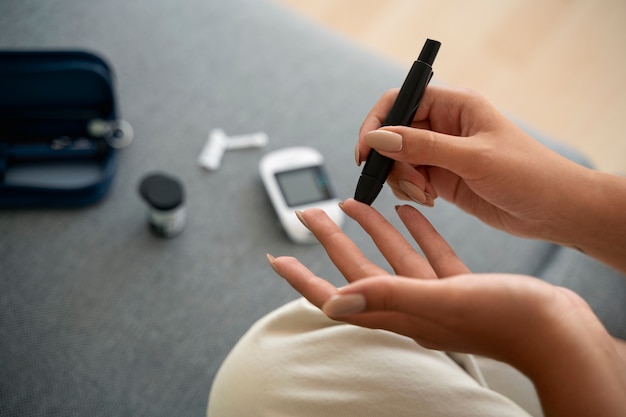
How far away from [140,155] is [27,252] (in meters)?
0.25

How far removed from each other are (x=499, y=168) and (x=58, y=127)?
30.9 inches

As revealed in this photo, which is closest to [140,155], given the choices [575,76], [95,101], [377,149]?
[95,101]

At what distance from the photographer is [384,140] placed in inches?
23.0

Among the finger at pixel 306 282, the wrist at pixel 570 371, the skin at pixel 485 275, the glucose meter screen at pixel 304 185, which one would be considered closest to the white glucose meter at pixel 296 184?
the glucose meter screen at pixel 304 185

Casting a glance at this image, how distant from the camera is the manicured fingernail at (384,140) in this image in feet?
1.90

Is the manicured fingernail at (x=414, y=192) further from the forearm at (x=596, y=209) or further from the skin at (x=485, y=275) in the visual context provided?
the forearm at (x=596, y=209)

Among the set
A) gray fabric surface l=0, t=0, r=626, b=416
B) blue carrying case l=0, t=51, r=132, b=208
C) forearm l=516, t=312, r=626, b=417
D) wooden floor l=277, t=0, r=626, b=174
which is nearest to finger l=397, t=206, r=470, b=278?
forearm l=516, t=312, r=626, b=417

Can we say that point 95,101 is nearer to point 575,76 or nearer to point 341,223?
point 341,223

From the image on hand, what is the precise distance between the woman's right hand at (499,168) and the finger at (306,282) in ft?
0.54

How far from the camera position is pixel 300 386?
0.64 meters

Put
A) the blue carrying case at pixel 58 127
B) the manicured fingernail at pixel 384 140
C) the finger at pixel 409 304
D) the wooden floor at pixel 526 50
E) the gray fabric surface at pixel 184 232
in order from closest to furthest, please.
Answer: the finger at pixel 409 304
the manicured fingernail at pixel 384 140
the gray fabric surface at pixel 184 232
the blue carrying case at pixel 58 127
the wooden floor at pixel 526 50

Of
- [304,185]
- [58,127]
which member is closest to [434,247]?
[304,185]

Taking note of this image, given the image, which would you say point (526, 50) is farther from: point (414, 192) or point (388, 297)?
point (388, 297)

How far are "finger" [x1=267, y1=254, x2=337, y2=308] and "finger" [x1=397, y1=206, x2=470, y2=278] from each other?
0.12 meters
